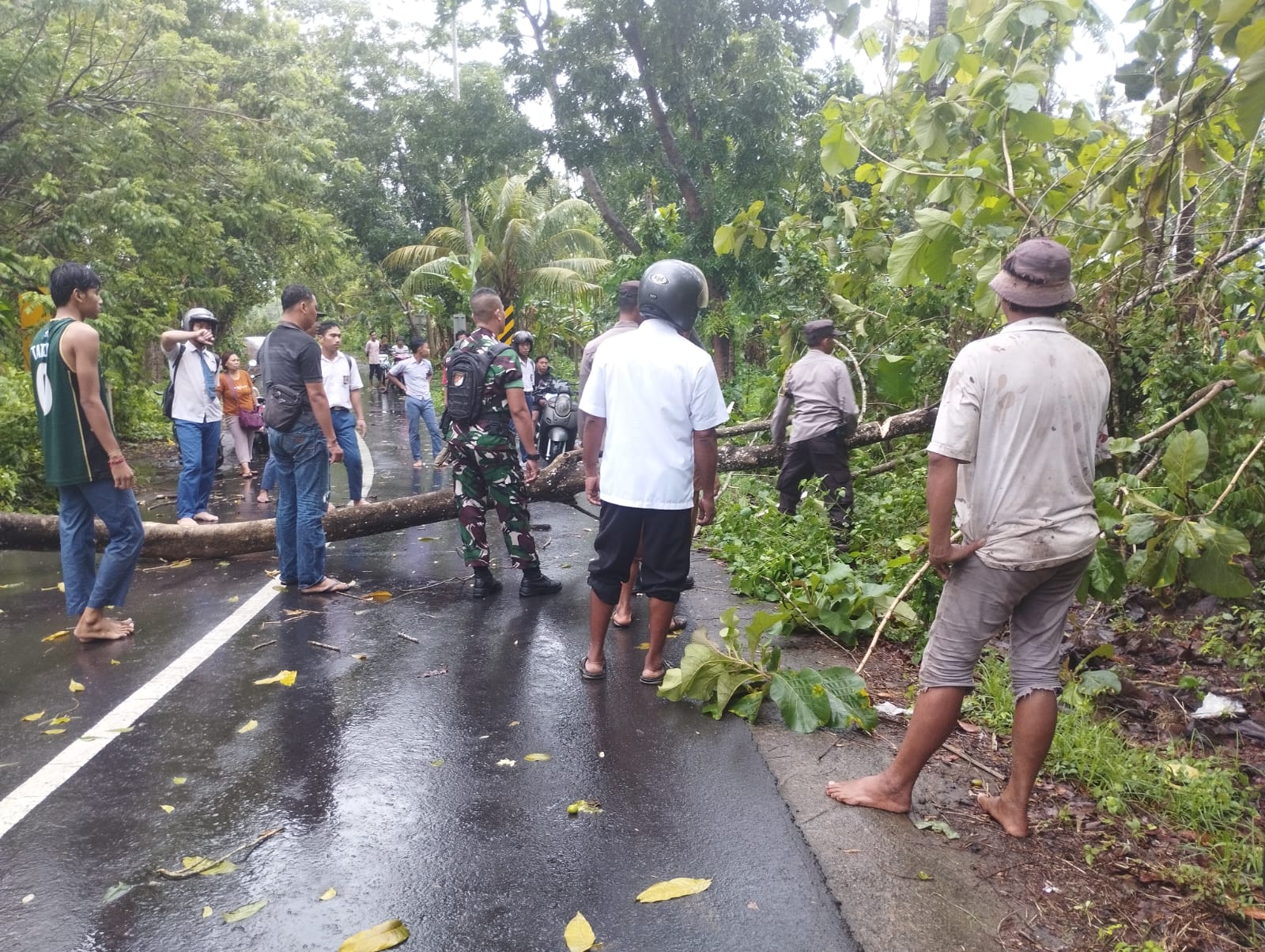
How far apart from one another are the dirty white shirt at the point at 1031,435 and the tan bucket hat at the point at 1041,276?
0.28 feet

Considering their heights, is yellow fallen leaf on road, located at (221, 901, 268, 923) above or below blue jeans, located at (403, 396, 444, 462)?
below

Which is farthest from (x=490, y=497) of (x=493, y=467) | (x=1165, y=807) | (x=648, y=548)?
(x=1165, y=807)

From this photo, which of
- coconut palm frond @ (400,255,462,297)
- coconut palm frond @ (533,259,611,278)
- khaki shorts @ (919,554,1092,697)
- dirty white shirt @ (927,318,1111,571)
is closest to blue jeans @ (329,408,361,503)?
khaki shorts @ (919,554,1092,697)

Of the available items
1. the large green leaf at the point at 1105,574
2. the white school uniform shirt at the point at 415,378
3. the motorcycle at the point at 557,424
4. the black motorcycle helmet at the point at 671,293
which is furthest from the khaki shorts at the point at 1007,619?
the white school uniform shirt at the point at 415,378

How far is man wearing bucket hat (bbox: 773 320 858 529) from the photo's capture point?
7117mm

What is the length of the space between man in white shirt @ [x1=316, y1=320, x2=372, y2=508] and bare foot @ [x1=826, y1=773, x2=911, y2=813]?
6.86 meters

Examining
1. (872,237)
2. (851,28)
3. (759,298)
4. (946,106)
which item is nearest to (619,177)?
(759,298)

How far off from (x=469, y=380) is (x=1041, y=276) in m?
3.98

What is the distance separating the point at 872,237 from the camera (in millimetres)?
7844

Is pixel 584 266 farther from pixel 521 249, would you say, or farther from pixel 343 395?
pixel 343 395

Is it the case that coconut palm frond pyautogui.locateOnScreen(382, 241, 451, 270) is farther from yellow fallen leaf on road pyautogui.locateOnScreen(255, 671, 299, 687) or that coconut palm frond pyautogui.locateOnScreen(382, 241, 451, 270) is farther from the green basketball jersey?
yellow fallen leaf on road pyautogui.locateOnScreen(255, 671, 299, 687)

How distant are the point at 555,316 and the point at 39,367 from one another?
1206 inches

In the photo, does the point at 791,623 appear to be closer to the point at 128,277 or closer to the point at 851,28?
the point at 851,28

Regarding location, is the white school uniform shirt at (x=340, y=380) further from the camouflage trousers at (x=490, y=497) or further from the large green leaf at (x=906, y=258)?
the large green leaf at (x=906, y=258)
